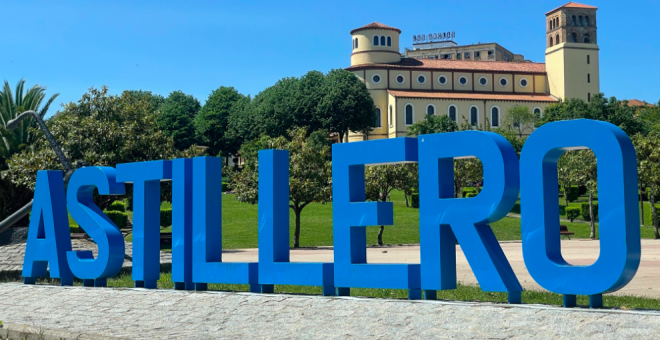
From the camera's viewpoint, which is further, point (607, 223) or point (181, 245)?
point (181, 245)

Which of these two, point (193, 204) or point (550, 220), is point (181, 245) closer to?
point (193, 204)

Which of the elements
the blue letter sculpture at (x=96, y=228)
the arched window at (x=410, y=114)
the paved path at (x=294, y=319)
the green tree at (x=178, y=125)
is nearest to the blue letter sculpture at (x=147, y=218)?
the blue letter sculpture at (x=96, y=228)

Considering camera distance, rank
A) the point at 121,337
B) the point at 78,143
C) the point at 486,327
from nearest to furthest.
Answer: the point at 486,327 < the point at 121,337 < the point at 78,143

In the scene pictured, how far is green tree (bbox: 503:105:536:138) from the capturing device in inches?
3509

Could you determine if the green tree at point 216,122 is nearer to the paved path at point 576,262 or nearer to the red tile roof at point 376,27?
the red tile roof at point 376,27

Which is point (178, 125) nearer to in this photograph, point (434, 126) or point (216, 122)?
point (216, 122)

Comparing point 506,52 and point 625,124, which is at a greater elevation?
point 506,52

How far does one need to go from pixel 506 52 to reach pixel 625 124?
3129 inches

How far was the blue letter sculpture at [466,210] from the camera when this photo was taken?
374 inches

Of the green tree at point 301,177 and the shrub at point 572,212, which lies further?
the shrub at point 572,212

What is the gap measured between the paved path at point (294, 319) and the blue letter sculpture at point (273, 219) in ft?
2.16

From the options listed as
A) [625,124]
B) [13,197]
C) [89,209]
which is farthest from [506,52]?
[89,209]

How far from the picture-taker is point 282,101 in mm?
80438

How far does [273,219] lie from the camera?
1170 cm
